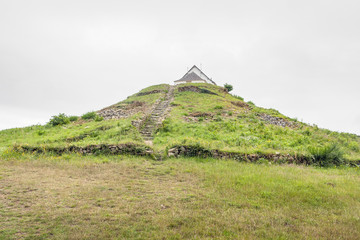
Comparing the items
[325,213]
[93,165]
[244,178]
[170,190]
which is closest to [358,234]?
[325,213]

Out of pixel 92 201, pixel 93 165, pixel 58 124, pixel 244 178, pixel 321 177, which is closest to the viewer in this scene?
pixel 92 201

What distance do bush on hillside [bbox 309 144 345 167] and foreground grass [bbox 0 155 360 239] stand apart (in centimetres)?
151

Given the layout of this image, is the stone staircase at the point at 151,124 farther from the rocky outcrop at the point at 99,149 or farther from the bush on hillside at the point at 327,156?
the bush on hillside at the point at 327,156

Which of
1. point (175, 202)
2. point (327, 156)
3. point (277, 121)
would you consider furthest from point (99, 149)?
point (277, 121)

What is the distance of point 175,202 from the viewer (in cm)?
571

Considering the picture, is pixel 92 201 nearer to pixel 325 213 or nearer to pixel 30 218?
pixel 30 218

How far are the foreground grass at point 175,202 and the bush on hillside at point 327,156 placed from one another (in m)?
1.51

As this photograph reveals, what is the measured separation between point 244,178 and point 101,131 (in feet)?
37.5

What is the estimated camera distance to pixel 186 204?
5574 mm

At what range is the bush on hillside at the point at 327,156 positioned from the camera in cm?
1082

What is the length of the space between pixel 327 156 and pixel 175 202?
10085mm

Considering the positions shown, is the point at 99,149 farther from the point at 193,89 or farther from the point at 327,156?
the point at 193,89

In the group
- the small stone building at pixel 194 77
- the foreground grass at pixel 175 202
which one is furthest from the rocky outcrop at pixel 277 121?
the small stone building at pixel 194 77

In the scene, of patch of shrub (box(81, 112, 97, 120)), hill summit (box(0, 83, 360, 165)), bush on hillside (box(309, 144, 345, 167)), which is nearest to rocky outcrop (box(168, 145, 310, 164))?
hill summit (box(0, 83, 360, 165))
